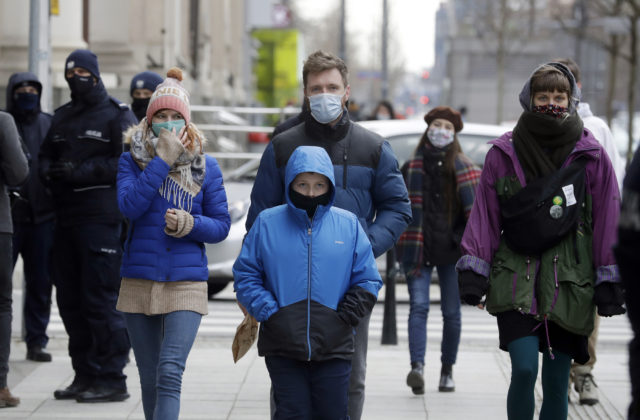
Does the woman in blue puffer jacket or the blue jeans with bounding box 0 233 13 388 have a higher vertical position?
the woman in blue puffer jacket

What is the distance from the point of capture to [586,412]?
24.4 ft

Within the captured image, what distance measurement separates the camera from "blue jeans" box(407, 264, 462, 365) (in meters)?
8.00

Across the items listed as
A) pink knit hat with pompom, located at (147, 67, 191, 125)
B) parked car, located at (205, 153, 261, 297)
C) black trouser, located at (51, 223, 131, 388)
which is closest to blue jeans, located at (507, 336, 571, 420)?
pink knit hat with pompom, located at (147, 67, 191, 125)

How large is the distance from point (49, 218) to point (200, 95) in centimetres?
2086

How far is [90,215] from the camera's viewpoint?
7371 millimetres

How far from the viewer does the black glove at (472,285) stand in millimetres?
5332

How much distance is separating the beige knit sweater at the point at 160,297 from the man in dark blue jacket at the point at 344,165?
15.7 inches

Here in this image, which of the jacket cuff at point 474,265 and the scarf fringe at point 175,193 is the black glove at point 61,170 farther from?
the jacket cuff at point 474,265

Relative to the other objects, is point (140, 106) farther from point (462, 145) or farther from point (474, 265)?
point (462, 145)

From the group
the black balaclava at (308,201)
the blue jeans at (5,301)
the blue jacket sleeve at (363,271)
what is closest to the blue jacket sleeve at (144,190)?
the black balaclava at (308,201)

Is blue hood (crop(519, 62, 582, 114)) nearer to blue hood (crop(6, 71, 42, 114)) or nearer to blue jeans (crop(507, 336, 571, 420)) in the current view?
blue jeans (crop(507, 336, 571, 420))

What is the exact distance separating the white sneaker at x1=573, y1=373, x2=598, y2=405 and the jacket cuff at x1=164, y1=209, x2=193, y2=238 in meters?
3.00

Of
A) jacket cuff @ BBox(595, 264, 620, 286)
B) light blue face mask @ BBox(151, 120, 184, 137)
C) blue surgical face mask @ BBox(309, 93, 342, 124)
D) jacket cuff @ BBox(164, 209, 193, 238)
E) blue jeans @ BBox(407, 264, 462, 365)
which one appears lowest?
blue jeans @ BBox(407, 264, 462, 365)

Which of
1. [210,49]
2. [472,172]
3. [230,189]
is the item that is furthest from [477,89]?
[472,172]
